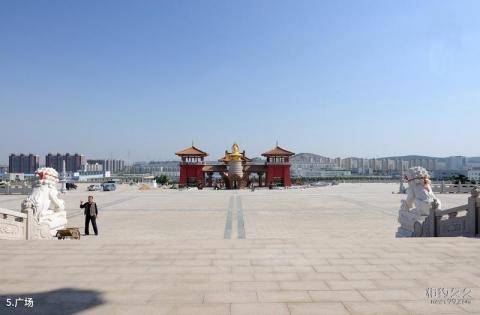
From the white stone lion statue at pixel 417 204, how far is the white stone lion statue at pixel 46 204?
967 centimetres

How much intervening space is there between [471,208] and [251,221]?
7370 mm

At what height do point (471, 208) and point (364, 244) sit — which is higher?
point (471, 208)

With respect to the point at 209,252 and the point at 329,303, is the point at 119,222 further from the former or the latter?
the point at 329,303

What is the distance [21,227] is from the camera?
26.8 feet

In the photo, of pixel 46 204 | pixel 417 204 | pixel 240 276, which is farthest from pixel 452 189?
pixel 46 204

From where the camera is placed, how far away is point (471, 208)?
27.0 feet

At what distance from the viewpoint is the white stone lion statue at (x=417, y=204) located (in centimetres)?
920

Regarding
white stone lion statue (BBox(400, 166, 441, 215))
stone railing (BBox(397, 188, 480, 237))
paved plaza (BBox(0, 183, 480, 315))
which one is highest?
white stone lion statue (BBox(400, 166, 441, 215))

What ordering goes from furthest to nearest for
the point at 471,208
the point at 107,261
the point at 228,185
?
1. the point at 228,185
2. the point at 471,208
3. the point at 107,261

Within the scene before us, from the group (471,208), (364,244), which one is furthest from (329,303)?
(471,208)

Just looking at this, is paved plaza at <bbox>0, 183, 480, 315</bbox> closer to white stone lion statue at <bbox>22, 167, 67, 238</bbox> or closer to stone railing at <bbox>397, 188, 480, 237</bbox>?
stone railing at <bbox>397, 188, 480, 237</bbox>

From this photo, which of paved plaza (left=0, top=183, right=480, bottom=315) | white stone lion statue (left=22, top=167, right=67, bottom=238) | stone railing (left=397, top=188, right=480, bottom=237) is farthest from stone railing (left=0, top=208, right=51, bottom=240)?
stone railing (left=397, top=188, right=480, bottom=237)

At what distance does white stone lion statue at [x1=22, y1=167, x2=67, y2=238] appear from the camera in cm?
868

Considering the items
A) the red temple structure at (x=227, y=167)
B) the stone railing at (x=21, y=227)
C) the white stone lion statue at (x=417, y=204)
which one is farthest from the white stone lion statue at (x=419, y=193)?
the red temple structure at (x=227, y=167)
